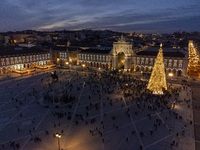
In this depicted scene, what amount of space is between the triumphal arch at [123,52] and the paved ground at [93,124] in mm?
24421

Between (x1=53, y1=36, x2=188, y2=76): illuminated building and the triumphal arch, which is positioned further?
the triumphal arch

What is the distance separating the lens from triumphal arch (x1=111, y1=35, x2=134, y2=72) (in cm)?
5800

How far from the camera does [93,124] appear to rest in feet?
80.8

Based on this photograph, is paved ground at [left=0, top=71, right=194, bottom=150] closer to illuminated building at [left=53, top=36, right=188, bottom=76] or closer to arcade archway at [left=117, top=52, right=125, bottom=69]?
illuminated building at [left=53, top=36, right=188, bottom=76]

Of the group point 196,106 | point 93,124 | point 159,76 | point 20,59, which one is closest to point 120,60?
point 159,76

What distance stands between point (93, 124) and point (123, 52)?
1582 inches

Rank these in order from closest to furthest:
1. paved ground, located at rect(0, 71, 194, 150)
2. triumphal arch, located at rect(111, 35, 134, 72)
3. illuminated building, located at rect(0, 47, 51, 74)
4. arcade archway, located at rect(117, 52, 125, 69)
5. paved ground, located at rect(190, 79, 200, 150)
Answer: paved ground, located at rect(0, 71, 194, 150) < paved ground, located at rect(190, 79, 200, 150) < illuminated building, located at rect(0, 47, 51, 74) < triumphal arch, located at rect(111, 35, 134, 72) < arcade archway, located at rect(117, 52, 125, 69)

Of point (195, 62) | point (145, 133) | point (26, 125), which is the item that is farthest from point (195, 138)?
point (195, 62)

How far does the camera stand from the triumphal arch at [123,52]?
58000 mm

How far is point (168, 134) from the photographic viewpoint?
22312 mm

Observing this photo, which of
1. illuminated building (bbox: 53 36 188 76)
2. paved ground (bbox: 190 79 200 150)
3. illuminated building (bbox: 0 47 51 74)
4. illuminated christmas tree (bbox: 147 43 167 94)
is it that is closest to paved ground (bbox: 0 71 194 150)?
paved ground (bbox: 190 79 200 150)

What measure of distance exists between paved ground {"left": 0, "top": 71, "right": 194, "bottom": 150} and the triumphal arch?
24421 millimetres

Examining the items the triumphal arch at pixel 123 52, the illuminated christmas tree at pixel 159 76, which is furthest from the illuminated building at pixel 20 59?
the illuminated christmas tree at pixel 159 76

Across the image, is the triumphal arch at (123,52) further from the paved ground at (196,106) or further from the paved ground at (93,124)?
the paved ground at (93,124)
